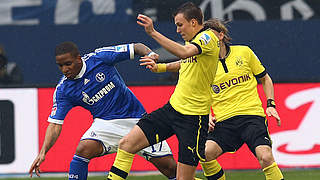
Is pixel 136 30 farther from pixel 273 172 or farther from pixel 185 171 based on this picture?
pixel 185 171

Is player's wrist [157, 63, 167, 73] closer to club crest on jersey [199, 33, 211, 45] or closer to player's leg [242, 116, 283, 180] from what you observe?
club crest on jersey [199, 33, 211, 45]

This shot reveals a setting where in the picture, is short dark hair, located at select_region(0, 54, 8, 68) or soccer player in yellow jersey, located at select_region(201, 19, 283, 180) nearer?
soccer player in yellow jersey, located at select_region(201, 19, 283, 180)

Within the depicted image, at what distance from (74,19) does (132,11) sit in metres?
0.92

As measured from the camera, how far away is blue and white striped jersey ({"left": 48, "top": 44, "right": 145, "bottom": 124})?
7.10 m

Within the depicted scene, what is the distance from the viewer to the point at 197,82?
20.7 feet

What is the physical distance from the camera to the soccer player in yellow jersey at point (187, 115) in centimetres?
622

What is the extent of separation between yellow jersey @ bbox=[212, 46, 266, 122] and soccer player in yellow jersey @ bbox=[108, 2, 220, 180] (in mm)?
887

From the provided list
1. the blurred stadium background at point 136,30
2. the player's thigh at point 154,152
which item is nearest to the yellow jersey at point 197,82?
the player's thigh at point 154,152

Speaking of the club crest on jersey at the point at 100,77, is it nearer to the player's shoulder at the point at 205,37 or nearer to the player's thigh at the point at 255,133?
the player's shoulder at the point at 205,37

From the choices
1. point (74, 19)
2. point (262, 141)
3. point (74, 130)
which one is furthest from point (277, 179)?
point (74, 19)

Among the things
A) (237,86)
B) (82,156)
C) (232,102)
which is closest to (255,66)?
(237,86)

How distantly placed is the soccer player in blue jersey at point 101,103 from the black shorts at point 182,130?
592mm

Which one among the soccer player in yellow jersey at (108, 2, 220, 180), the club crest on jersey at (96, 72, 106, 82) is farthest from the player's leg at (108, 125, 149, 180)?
the club crest on jersey at (96, 72, 106, 82)

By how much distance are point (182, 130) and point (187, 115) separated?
0.14 meters
